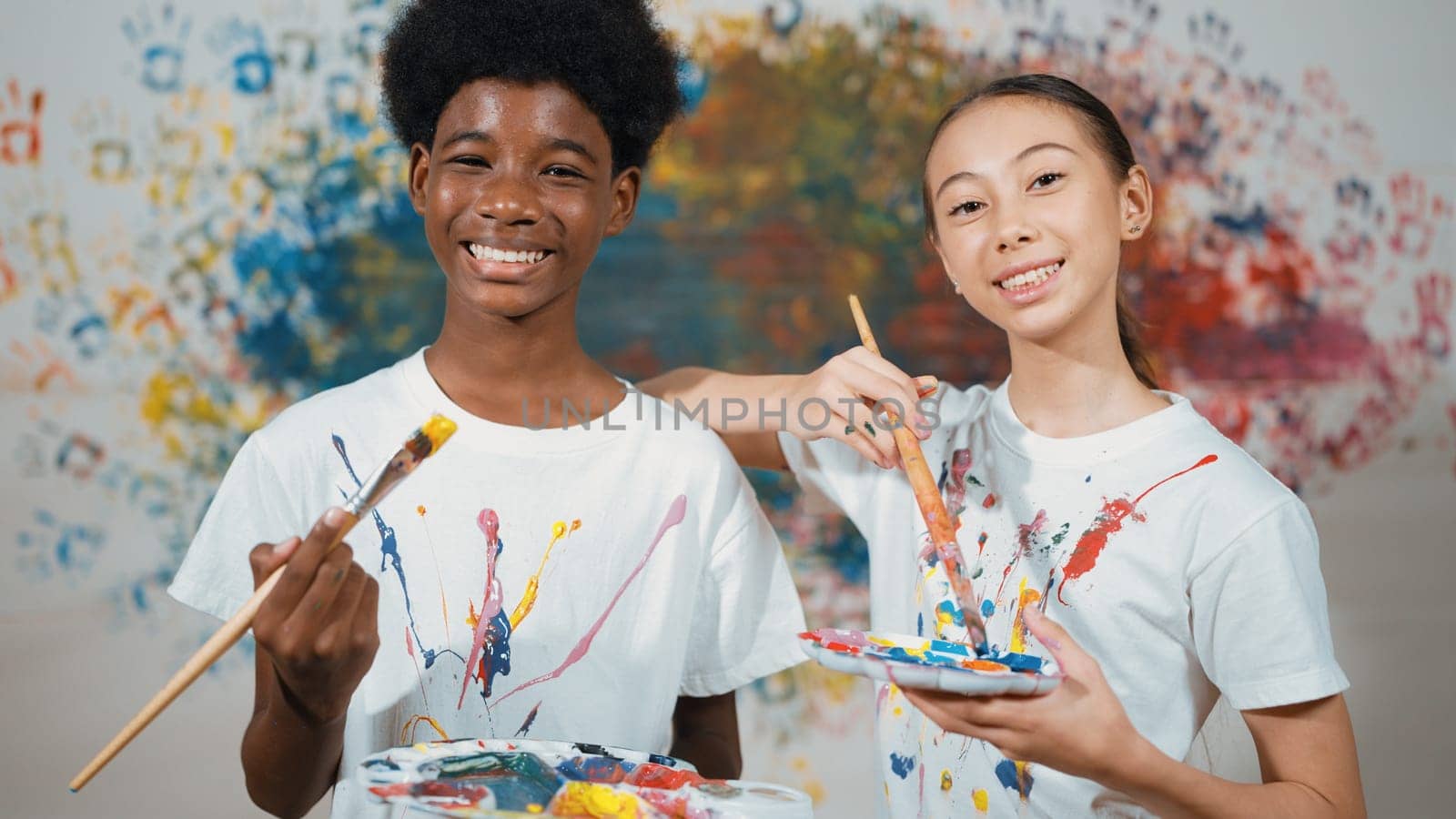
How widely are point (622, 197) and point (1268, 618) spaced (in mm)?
700

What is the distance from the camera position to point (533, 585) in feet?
3.59

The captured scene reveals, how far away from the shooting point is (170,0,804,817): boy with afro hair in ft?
3.50

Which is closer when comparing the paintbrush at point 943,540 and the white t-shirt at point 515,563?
the paintbrush at point 943,540

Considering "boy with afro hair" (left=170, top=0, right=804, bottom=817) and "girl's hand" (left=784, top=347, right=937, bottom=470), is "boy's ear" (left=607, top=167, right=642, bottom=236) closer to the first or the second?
"boy with afro hair" (left=170, top=0, right=804, bottom=817)

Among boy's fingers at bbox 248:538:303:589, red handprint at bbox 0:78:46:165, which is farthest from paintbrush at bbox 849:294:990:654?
red handprint at bbox 0:78:46:165

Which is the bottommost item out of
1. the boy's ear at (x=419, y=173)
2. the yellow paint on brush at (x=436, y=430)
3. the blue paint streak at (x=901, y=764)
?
the blue paint streak at (x=901, y=764)

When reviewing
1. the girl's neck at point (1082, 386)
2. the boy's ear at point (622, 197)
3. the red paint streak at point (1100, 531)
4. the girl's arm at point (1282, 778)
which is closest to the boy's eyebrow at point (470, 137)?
the boy's ear at point (622, 197)

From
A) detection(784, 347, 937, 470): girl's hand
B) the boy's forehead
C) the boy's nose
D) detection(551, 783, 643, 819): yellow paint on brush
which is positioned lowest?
detection(551, 783, 643, 819): yellow paint on brush

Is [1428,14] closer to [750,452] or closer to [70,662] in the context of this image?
[750,452]

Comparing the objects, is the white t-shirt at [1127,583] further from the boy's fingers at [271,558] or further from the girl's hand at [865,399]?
the boy's fingers at [271,558]

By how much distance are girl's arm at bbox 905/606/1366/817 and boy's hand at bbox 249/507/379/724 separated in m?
0.39

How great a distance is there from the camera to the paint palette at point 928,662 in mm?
805

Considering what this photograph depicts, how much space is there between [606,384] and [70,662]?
1102mm

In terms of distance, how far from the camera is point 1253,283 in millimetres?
2068
